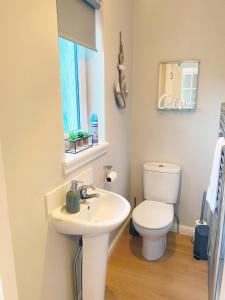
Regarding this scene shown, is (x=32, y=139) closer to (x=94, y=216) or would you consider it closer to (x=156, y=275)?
(x=94, y=216)

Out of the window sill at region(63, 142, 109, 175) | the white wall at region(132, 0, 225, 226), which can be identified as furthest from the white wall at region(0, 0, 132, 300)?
the white wall at region(132, 0, 225, 226)

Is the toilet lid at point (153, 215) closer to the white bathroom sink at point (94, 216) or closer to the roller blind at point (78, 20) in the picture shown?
the white bathroom sink at point (94, 216)

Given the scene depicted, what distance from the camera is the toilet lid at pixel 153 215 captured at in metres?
1.90

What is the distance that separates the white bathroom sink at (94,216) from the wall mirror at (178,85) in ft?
3.92

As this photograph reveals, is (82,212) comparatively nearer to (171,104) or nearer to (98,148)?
(98,148)

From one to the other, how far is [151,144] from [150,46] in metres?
0.97

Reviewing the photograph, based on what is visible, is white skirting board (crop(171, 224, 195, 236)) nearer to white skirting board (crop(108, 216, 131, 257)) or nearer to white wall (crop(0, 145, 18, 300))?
white skirting board (crop(108, 216, 131, 257))

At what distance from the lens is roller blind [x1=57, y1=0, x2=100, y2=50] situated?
128 centimetres

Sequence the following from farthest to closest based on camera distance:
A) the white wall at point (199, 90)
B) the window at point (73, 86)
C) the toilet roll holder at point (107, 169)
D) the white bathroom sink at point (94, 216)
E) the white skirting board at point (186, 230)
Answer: the white skirting board at point (186, 230)
the white wall at point (199, 90)
the toilet roll holder at point (107, 169)
the window at point (73, 86)
the white bathroom sink at point (94, 216)

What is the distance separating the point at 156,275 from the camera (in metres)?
1.93

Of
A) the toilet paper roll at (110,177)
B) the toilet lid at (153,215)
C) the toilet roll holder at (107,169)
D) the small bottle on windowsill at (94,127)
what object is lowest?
the toilet lid at (153,215)

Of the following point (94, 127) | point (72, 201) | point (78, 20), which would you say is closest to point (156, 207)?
point (94, 127)

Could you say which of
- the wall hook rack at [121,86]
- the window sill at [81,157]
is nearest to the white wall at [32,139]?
the window sill at [81,157]

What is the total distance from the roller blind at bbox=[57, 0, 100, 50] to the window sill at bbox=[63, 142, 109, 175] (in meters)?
0.69
